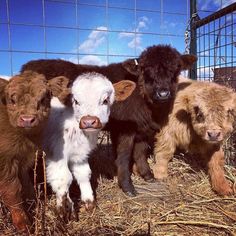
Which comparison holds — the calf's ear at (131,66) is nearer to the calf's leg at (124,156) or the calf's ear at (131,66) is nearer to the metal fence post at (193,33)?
the calf's leg at (124,156)

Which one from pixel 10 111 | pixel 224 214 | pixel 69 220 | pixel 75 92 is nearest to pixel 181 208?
pixel 224 214

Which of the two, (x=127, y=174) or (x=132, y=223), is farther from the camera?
(x=127, y=174)

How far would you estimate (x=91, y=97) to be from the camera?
12.3 ft

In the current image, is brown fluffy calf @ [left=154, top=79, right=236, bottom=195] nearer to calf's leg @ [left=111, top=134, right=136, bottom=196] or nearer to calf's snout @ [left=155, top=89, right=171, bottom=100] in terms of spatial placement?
calf's snout @ [left=155, top=89, right=171, bottom=100]

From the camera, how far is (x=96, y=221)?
3.57 metres

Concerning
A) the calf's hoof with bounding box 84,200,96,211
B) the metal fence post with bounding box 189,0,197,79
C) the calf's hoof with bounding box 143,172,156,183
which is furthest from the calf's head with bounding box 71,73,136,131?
the metal fence post with bounding box 189,0,197,79

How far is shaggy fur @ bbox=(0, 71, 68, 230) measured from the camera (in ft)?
10.4

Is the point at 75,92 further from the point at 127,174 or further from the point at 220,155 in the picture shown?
the point at 220,155

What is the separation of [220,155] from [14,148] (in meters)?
2.68

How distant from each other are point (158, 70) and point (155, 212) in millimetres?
1826

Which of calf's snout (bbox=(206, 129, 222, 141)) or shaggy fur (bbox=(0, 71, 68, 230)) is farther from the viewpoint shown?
calf's snout (bbox=(206, 129, 222, 141))

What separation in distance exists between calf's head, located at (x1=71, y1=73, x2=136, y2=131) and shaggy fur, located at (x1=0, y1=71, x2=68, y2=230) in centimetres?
39

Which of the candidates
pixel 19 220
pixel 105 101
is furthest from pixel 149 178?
pixel 19 220

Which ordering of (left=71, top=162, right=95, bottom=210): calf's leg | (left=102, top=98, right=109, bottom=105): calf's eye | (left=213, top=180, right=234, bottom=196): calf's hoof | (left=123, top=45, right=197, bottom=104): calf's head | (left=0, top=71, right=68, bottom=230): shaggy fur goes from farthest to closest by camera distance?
(left=123, top=45, right=197, bottom=104): calf's head → (left=213, top=180, right=234, bottom=196): calf's hoof → (left=71, top=162, right=95, bottom=210): calf's leg → (left=102, top=98, right=109, bottom=105): calf's eye → (left=0, top=71, right=68, bottom=230): shaggy fur
